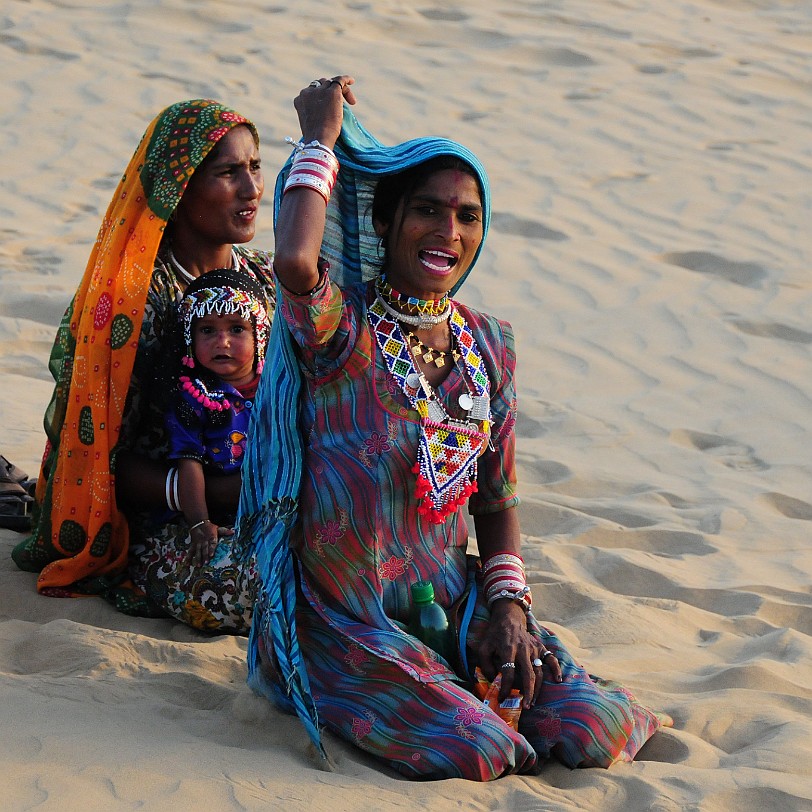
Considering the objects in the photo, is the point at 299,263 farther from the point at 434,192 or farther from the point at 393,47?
the point at 393,47

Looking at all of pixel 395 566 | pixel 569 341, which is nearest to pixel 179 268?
pixel 395 566

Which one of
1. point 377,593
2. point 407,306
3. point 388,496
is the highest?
point 407,306

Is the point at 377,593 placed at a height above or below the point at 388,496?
below

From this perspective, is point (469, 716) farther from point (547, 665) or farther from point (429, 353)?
point (429, 353)

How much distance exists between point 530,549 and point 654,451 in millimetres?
1462

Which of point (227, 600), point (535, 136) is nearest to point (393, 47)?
point (535, 136)

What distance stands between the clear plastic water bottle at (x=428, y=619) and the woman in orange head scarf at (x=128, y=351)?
83cm

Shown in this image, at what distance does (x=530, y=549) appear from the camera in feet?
16.2

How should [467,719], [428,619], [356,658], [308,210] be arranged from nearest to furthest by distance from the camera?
[308,210] < [467,719] < [356,658] < [428,619]

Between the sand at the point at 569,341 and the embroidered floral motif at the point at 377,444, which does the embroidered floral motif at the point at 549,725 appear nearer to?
the sand at the point at 569,341

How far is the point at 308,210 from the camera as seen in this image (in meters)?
3.12

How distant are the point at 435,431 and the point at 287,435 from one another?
367mm

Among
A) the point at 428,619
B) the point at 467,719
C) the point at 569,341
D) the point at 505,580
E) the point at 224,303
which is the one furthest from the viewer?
the point at 569,341

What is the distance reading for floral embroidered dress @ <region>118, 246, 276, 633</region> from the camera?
4.08 meters
